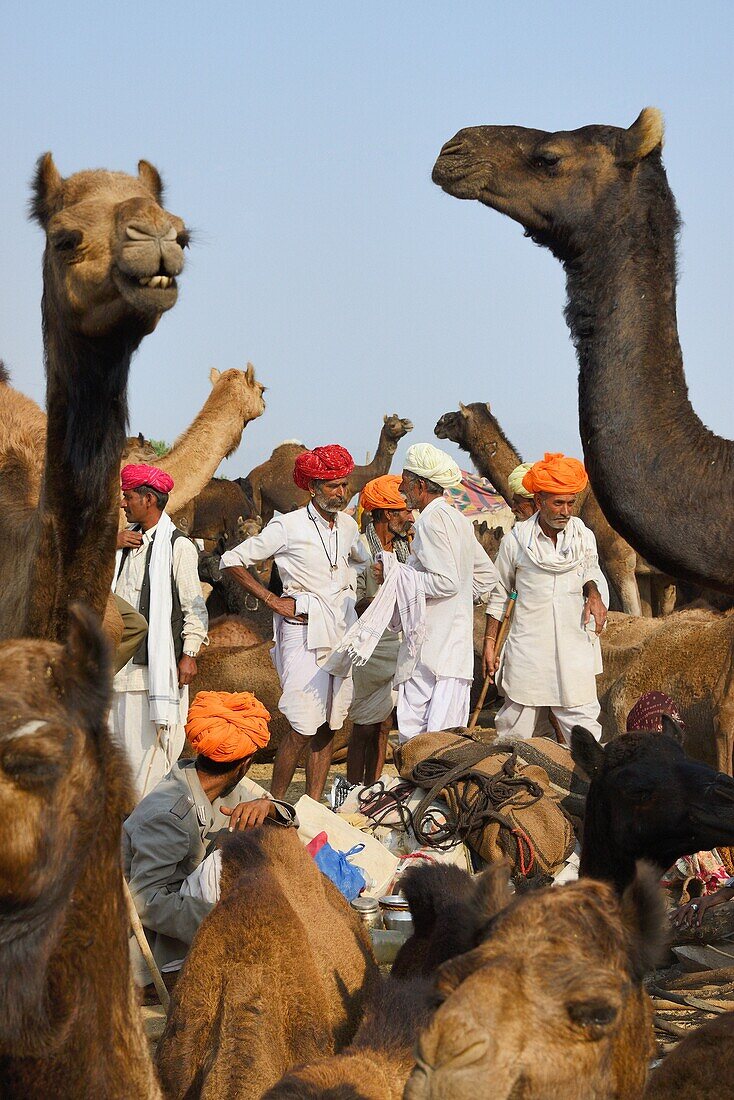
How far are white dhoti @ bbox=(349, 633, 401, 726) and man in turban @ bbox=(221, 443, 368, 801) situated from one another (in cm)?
61

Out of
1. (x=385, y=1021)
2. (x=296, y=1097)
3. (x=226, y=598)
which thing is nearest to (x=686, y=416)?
(x=385, y=1021)

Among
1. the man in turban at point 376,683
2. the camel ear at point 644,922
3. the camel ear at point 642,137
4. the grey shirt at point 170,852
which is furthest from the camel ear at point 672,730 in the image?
the man in turban at point 376,683

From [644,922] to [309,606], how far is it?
6.22 m

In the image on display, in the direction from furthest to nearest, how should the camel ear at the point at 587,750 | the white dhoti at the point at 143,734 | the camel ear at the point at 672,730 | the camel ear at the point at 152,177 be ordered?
the white dhoti at the point at 143,734
the camel ear at the point at 672,730
the camel ear at the point at 587,750
the camel ear at the point at 152,177

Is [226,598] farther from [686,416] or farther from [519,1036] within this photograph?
[519,1036]

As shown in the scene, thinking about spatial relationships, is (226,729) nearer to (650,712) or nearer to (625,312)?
(650,712)

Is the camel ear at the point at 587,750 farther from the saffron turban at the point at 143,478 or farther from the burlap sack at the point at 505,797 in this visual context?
the saffron turban at the point at 143,478

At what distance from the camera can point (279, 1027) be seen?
3.39 meters

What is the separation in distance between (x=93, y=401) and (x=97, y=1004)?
198 cm

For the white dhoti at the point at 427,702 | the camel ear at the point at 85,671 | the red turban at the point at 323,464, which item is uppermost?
the red turban at the point at 323,464

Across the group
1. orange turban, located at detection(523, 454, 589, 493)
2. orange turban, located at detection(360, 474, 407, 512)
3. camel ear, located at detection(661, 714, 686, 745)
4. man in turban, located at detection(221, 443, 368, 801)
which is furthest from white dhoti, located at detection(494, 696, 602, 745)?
camel ear, located at detection(661, 714, 686, 745)

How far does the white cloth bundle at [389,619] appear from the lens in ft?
27.8

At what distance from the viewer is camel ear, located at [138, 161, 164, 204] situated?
4.21 metres

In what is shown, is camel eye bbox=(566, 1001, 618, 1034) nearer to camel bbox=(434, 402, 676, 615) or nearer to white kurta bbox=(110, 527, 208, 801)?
white kurta bbox=(110, 527, 208, 801)
